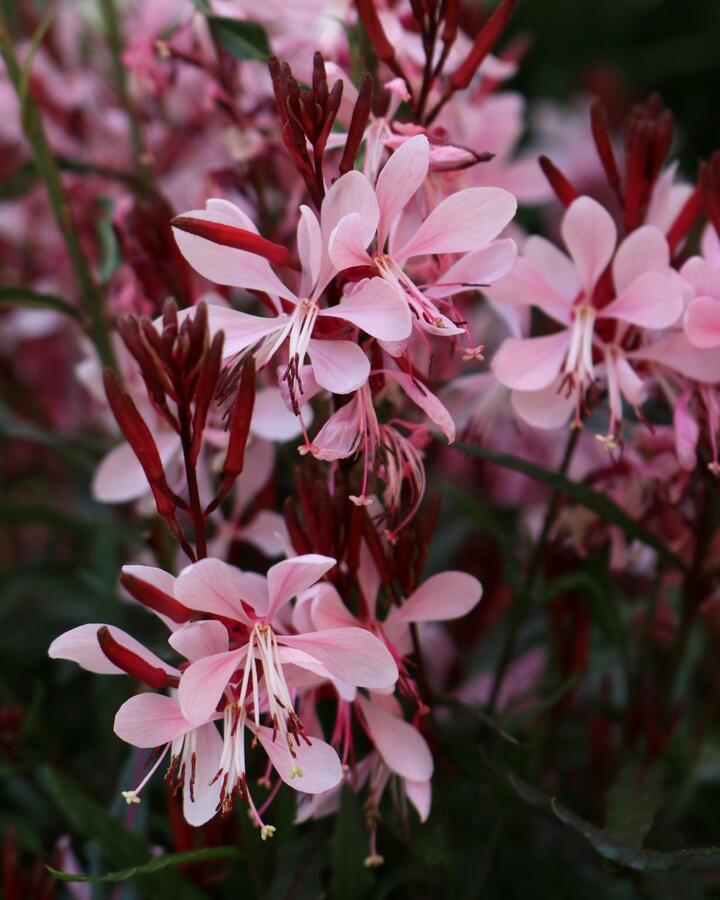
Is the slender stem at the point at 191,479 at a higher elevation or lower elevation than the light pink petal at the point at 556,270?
lower

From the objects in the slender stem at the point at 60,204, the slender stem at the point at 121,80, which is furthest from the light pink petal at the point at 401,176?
the slender stem at the point at 121,80

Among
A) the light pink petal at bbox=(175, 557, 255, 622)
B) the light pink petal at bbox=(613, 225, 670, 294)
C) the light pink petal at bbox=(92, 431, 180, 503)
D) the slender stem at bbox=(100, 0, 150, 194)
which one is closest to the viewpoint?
the light pink petal at bbox=(175, 557, 255, 622)

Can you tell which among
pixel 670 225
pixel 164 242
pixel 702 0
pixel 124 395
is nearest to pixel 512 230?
pixel 670 225

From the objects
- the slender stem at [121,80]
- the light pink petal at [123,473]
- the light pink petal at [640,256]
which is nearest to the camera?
the light pink petal at [640,256]

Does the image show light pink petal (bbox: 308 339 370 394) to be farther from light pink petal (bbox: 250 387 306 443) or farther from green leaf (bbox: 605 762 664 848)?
green leaf (bbox: 605 762 664 848)

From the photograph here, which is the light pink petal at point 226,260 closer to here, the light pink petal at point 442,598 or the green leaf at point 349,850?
the light pink petal at point 442,598

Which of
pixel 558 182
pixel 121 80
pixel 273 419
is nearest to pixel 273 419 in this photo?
pixel 273 419

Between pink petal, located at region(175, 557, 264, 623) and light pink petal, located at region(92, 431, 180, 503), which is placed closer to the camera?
pink petal, located at region(175, 557, 264, 623)

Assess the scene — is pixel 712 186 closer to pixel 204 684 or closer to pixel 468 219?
pixel 468 219

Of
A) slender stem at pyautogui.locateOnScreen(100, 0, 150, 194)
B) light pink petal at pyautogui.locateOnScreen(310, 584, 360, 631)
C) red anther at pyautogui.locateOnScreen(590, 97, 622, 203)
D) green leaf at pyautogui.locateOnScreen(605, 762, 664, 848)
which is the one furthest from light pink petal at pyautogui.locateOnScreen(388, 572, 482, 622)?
slender stem at pyautogui.locateOnScreen(100, 0, 150, 194)
